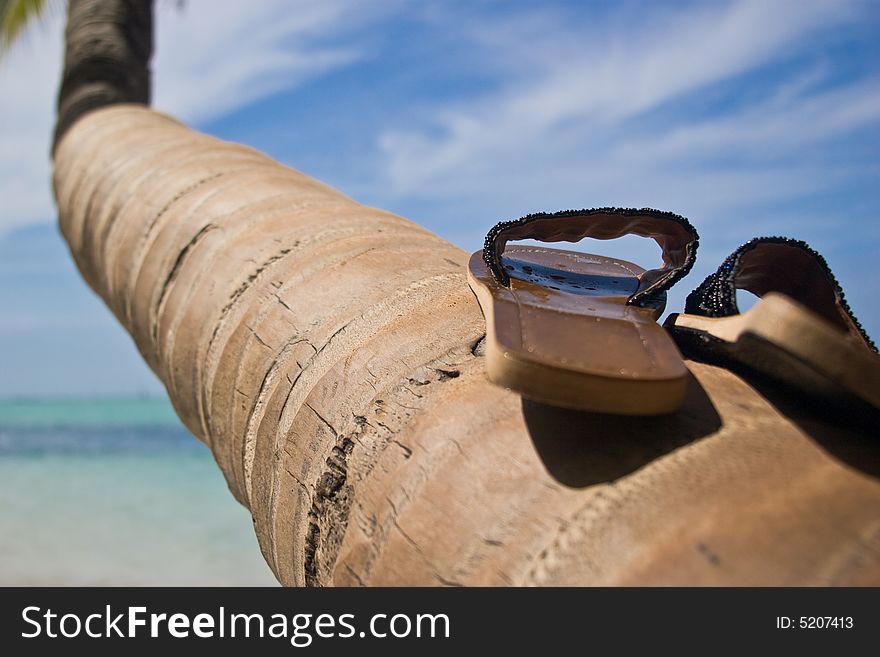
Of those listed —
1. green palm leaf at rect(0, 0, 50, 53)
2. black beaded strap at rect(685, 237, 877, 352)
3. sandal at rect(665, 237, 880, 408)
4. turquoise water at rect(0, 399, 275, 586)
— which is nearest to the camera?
sandal at rect(665, 237, 880, 408)

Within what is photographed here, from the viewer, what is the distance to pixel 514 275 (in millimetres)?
840

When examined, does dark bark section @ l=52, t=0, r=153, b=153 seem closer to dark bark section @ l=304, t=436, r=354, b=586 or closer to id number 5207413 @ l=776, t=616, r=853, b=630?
dark bark section @ l=304, t=436, r=354, b=586

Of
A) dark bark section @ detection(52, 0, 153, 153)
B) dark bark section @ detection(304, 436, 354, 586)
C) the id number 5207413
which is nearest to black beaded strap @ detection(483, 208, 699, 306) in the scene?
dark bark section @ detection(304, 436, 354, 586)

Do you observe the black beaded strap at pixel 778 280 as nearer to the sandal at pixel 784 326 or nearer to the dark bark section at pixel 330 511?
the sandal at pixel 784 326

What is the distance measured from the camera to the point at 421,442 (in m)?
0.71

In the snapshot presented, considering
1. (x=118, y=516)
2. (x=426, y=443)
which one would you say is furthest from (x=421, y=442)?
(x=118, y=516)

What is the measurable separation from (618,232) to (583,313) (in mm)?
247

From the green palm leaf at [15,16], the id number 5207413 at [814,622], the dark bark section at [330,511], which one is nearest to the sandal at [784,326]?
the id number 5207413 at [814,622]

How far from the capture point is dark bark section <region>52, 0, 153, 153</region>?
338 cm

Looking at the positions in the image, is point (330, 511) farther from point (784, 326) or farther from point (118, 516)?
point (118, 516)

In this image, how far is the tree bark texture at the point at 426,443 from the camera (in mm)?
537

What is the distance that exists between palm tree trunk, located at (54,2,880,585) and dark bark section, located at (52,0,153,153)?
2.28 meters

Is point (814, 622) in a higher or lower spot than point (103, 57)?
higher

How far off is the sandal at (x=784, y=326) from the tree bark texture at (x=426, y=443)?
0.03m
